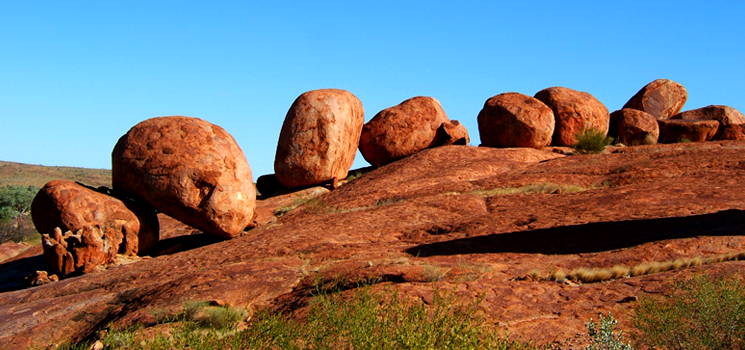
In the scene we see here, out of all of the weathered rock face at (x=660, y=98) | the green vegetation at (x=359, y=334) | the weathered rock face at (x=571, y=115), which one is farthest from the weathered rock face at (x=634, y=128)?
the green vegetation at (x=359, y=334)

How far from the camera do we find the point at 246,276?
8367 mm

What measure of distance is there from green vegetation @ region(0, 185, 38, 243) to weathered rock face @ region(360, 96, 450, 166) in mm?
10922

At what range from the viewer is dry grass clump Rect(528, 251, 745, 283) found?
22.8ft

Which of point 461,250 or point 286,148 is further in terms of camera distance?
point 286,148

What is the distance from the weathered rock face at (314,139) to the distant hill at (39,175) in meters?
37.5

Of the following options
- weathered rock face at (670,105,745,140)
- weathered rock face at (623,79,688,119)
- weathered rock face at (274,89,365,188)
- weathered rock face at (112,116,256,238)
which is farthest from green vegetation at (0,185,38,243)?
weathered rock face at (670,105,745,140)

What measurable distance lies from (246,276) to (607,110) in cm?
1659

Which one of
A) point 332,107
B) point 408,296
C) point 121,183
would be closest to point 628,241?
point 408,296

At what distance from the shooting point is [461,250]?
9.00 m

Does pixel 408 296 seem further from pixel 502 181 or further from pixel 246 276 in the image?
pixel 502 181

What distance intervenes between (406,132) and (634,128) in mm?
8195

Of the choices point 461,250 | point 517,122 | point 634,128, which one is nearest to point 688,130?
point 634,128

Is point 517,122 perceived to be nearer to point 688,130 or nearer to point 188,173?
point 688,130

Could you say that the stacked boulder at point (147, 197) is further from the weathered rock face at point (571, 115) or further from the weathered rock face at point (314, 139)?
the weathered rock face at point (571, 115)
